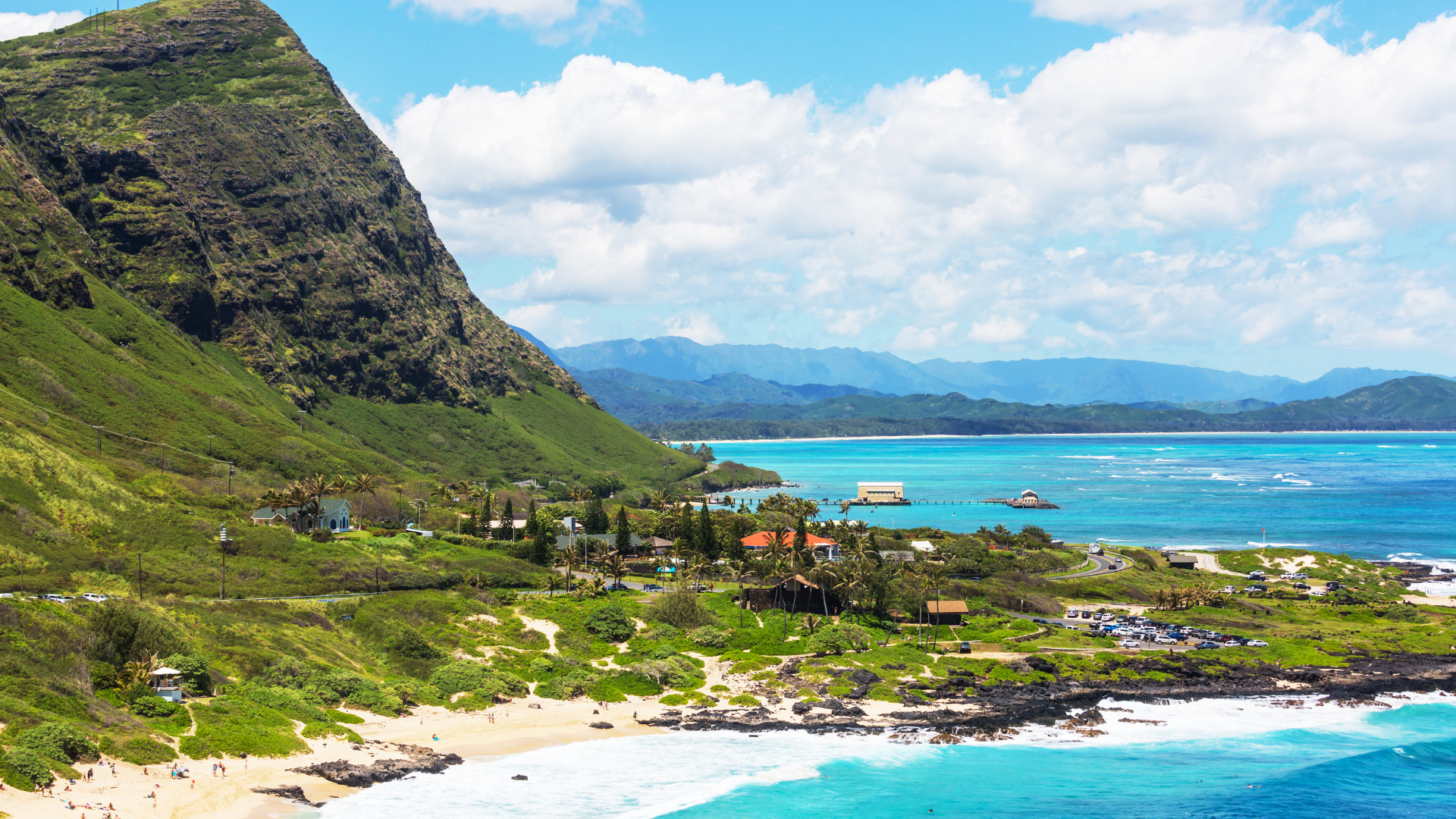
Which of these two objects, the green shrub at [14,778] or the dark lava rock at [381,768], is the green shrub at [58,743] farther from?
the dark lava rock at [381,768]

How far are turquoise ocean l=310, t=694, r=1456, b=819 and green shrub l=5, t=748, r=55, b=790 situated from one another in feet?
39.8

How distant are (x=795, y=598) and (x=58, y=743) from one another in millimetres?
64626

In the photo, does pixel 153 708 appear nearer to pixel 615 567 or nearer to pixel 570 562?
pixel 570 562

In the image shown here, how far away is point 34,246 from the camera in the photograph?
16975 cm

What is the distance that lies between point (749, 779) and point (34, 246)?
175178mm

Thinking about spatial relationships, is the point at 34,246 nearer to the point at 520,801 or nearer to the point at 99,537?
the point at 99,537

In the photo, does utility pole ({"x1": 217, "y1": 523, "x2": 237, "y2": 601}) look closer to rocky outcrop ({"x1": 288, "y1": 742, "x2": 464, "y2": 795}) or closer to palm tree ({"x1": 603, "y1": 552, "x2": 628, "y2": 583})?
rocky outcrop ({"x1": 288, "y1": 742, "x2": 464, "y2": 795})

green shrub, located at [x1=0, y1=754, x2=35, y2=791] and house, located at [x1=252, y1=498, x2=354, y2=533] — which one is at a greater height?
house, located at [x1=252, y1=498, x2=354, y2=533]

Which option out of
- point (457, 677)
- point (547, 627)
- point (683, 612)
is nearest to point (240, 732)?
point (457, 677)

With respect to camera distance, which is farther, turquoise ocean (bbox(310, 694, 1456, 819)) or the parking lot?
the parking lot

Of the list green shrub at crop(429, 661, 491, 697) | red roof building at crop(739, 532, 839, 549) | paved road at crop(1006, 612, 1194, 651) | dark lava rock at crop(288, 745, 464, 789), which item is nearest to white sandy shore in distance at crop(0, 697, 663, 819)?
dark lava rock at crop(288, 745, 464, 789)

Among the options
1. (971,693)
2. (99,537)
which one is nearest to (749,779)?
(971,693)

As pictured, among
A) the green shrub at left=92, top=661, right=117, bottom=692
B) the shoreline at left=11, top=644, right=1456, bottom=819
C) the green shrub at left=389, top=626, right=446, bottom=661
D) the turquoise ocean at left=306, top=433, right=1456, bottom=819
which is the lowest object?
the turquoise ocean at left=306, top=433, right=1456, bottom=819

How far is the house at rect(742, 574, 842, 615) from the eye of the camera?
96625 mm
